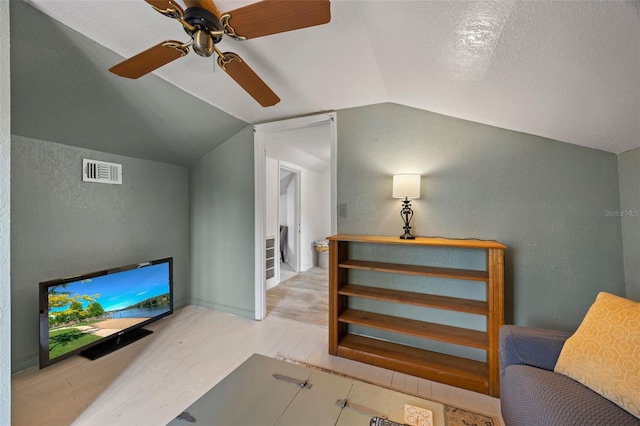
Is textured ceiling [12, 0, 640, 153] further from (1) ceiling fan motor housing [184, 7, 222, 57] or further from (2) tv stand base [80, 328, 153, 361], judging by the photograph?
(2) tv stand base [80, 328, 153, 361]

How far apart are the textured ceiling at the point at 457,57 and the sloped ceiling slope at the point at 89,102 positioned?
71mm

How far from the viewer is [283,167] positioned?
14.8 ft

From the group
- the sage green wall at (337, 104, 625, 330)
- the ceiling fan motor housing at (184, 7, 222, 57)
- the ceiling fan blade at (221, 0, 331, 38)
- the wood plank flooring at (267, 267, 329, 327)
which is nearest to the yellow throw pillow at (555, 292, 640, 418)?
the sage green wall at (337, 104, 625, 330)

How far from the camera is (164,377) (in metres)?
1.84

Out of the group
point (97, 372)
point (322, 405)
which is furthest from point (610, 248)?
point (97, 372)

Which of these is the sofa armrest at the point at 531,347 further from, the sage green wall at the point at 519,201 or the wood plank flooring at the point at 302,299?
the wood plank flooring at the point at 302,299

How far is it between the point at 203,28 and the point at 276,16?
1.20ft

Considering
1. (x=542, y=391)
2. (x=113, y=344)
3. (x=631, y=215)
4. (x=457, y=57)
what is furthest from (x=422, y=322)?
(x=113, y=344)

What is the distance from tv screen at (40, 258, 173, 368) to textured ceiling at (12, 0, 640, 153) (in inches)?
64.1

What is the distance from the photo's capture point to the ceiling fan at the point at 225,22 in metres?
0.91

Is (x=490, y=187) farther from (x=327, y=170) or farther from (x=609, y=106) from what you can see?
(x=327, y=170)

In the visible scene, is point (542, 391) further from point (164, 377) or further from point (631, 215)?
point (164, 377)

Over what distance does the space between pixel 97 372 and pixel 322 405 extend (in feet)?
6.43

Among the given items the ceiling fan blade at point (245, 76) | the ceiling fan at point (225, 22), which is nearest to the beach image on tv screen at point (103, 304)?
the ceiling fan at point (225, 22)
